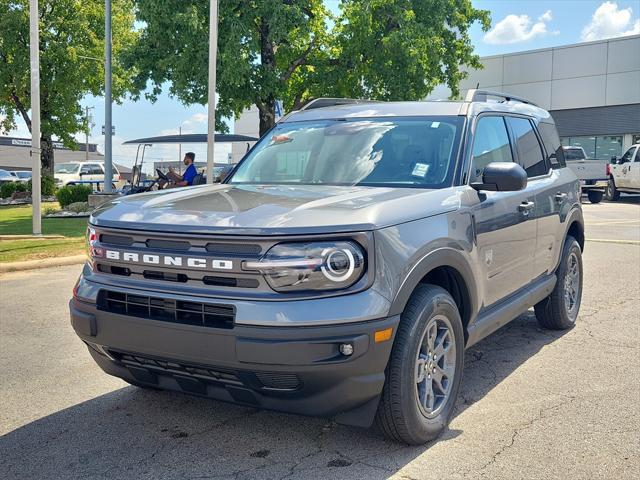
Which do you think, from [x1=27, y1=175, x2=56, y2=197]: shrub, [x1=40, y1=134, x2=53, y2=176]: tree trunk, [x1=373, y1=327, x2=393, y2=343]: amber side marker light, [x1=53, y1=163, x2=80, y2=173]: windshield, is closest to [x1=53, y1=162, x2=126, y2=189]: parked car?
[x1=53, y1=163, x2=80, y2=173]: windshield

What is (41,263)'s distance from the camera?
9.62 meters

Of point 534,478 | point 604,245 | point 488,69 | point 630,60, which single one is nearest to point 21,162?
point 488,69

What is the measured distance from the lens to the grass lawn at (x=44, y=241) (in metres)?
10.2

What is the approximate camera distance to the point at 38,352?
17.4ft

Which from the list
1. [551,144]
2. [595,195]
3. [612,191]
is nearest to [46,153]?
[595,195]

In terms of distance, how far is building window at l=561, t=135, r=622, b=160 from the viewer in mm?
35656

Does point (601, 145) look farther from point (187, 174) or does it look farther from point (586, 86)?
point (187, 174)

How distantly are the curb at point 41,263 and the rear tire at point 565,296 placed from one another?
276 inches

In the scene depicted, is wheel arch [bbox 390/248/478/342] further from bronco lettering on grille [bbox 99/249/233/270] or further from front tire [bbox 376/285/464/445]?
bronco lettering on grille [bbox 99/249/233/270]

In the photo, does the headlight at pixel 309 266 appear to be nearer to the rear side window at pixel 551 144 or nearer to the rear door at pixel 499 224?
the rear door at pixel 499 224

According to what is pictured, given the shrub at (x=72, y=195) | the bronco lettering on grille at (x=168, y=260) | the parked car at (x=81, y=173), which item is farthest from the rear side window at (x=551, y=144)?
the parked car at (x=81, y=173)

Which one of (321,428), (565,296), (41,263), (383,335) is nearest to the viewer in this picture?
(383,335)

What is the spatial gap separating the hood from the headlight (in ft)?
0.27

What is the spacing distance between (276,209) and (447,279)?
3.90 feet
